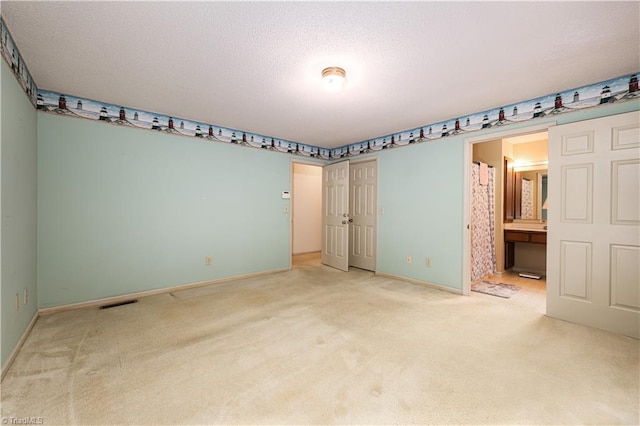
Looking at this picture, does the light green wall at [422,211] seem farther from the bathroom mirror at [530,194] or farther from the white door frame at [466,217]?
the bathroom mirror at [530,194]

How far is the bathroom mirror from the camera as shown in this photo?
15.7ft

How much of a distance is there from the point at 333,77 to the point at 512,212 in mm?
4452

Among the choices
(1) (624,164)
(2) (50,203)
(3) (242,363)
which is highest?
(1) (624,164)

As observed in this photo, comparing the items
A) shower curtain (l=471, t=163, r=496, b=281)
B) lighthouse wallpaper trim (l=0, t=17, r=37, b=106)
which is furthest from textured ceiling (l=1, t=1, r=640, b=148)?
shower curtain (l=471, t=163, r=496, b=281)

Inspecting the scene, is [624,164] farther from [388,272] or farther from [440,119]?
[388,272]

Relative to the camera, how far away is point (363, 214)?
5.05 metres

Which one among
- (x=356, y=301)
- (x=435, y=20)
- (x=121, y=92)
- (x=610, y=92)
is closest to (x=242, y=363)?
(x=356, y=301)

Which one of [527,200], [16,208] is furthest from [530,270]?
[16,208]

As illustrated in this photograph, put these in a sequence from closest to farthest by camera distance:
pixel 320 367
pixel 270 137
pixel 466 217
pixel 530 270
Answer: pixel 320 367
pixel 466 217
pixel 270 137
pixel 530 270

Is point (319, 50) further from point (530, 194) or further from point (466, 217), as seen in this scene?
point (530, 194)

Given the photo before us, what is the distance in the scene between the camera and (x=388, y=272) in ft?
14.8

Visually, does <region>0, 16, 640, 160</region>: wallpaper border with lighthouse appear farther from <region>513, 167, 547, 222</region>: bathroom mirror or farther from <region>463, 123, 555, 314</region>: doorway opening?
<region>513, 167, 547, 222</region>: bathroom mirror

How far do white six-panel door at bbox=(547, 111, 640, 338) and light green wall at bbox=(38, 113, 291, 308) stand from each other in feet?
12.6

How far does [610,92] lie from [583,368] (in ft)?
8.24
